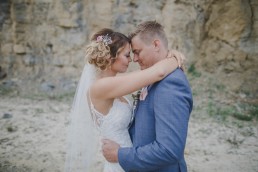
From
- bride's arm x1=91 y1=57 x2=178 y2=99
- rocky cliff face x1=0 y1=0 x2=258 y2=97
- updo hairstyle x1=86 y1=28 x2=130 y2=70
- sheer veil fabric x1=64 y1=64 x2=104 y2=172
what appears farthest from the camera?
rocky cliff face x1=0 y1=0 x2=258 y2=97

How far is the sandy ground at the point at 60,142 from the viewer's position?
544 centimetres

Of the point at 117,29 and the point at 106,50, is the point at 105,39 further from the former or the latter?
the point at 117,29

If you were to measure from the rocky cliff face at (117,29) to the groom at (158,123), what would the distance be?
7188mm

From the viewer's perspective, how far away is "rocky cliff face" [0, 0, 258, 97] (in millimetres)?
9297

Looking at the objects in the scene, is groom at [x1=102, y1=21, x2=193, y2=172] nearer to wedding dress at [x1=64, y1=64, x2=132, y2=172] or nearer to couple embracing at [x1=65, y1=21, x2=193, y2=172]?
couple embracing at [x1=65, y1=21, x2=193, y2=172]

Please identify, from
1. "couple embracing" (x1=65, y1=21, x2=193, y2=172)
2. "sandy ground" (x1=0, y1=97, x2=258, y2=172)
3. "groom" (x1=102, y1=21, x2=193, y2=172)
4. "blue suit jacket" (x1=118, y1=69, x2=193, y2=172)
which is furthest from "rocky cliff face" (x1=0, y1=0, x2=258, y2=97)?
"blue suit jacket" (x1=118, y1=69, x2=193, y2=172)

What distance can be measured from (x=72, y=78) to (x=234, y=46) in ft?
17.6

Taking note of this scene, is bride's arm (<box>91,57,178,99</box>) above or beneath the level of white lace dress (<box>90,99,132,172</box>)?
above

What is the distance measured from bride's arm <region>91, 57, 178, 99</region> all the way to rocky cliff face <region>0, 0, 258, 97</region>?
7.24 m

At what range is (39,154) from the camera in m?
5.80

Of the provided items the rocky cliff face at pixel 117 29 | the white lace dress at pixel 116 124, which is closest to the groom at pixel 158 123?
the white lace dress at pixel 116 124

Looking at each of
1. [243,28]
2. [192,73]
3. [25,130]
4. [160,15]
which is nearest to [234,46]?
[243,28]

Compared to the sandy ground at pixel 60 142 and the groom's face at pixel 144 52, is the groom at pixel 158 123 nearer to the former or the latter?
the groom's face at pixel 144 52

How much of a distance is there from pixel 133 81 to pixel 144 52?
0.26 meters
